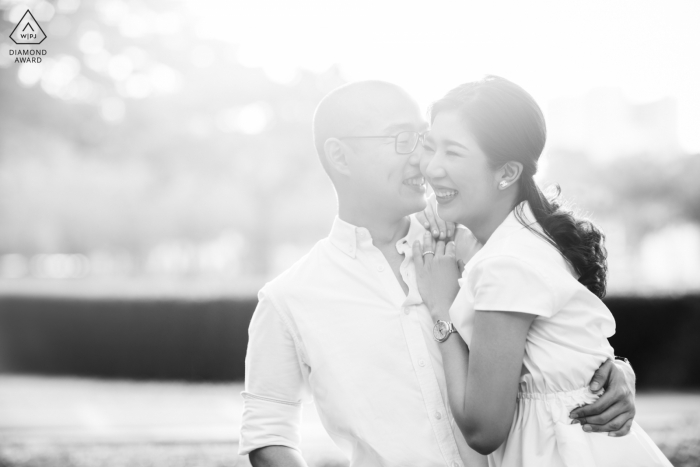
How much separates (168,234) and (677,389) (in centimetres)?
2233

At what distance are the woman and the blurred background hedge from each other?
7.87 metres

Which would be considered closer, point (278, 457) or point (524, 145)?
point (524, 145)

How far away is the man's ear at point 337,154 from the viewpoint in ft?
9.04

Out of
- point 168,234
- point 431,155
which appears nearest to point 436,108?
point 431,155

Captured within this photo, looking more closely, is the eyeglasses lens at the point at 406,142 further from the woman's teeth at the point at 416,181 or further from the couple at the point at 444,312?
the woman's teeth at the point at 416,181

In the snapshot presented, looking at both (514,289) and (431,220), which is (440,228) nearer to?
(431,220)

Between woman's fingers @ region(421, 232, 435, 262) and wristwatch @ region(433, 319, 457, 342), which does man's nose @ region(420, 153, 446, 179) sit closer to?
woman's fingers @ region(421, 232, 435, 262)

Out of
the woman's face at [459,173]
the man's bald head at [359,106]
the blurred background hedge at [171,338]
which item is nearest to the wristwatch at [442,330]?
the woman's face at [459,173]

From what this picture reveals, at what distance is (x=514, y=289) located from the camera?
206 centimetres

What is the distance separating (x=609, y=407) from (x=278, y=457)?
1226 mm

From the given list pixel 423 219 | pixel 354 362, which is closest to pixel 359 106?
pixel 423 219

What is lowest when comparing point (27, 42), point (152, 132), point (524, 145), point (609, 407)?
point (609, 407)

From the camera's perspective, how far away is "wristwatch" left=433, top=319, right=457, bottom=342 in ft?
7.55

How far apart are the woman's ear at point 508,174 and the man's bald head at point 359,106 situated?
0.59 m
